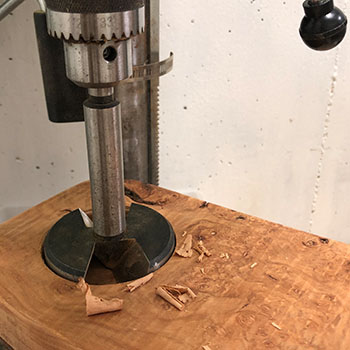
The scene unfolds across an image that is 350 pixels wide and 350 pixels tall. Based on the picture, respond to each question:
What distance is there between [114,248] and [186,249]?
118 millimetres

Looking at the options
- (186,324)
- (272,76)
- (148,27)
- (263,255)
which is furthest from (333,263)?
(272,76)

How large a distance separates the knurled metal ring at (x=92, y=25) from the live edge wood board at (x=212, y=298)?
1.16 feet

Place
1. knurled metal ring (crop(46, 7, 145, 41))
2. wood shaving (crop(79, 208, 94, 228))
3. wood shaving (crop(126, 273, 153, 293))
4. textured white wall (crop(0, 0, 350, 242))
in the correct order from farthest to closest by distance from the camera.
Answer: textured white wall (crop(0, 0, 350, 242)) → wood shaving (crop(79, 208, 94, 228)) → wood shaving (crop(126, 273, 153, 293)) → knurled metal ring (crop(46, 7, 145, 41))

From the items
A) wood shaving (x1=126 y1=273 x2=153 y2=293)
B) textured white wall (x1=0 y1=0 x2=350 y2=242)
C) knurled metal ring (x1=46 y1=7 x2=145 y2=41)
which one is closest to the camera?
knurled metal ring (x1=46 y1=7 x2=145 y2=41)

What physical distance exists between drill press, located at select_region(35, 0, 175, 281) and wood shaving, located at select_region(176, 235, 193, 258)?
0.02 metres

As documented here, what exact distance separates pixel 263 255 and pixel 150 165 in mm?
369

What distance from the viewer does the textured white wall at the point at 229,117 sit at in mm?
1116

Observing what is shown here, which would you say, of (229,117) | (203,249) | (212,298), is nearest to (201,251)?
(203,249)

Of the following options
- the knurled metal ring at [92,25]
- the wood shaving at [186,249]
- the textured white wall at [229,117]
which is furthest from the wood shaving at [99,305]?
the textured white wall at [229,117]

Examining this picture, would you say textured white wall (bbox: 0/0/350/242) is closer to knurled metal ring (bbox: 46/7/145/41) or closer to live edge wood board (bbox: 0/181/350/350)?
live edge wood board (bbox: 0/181/350/350)

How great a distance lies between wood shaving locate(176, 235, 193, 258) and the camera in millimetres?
762

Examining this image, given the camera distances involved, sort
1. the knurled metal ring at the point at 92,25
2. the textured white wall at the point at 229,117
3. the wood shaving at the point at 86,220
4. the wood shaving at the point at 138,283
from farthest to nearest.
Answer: the textured white wall at the point at 229,117, the wood shaving at the point at 86,220, the wood shaving at the point at 138,283, the knurled metal ring at the point at 92,25

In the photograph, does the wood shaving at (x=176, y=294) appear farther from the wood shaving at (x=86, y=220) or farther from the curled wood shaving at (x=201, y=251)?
the wood shaving at (x=86, y=220)

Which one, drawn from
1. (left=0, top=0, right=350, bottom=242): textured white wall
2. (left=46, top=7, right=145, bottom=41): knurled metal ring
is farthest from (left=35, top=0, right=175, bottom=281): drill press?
(left=0, top=0, right=350, bottom=242): textured white wall
